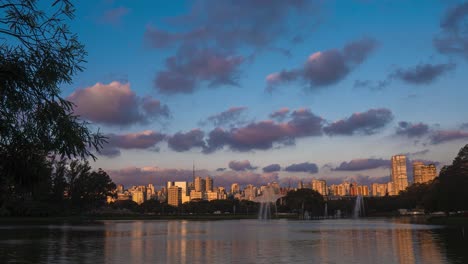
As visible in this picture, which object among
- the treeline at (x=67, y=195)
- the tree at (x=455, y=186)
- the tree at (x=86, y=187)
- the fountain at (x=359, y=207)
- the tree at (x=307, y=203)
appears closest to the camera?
the tree at (x=455, y=186)

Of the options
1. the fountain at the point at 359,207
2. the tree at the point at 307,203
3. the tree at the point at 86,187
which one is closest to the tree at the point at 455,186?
the fountain at the point at 359,207

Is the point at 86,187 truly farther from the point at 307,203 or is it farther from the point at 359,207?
the point at 359,207

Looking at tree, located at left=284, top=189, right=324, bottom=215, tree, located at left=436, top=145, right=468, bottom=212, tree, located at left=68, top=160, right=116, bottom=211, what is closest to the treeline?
tree, located at left=68, top=160, right=116, bottom=211

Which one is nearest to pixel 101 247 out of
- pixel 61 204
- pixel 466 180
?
pixel 466 180

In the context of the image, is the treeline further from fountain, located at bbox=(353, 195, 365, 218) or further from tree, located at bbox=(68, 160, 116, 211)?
fountain, located at bbox=(353, 195, 365, 218)

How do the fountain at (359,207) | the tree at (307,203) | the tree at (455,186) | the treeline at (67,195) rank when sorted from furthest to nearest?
1. the tree at (307,203)
2. the fountain at (359,207)
3. the treeline at (67,195)
4. the tree at (455,186)

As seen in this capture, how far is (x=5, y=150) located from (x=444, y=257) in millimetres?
20947

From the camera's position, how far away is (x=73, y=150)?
11148mm

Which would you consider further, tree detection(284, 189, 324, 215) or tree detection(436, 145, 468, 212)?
tree detection(284, 189, 324, 215)

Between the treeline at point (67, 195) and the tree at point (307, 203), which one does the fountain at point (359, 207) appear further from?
the treeline at point (67, 195)

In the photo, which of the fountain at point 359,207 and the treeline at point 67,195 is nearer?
the treeline at point 67,195

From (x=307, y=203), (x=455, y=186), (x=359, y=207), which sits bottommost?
(x=359, y=207)

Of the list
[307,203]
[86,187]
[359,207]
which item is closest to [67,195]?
[86,187]

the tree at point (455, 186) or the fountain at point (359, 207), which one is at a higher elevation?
the tree at point (455, 186)
